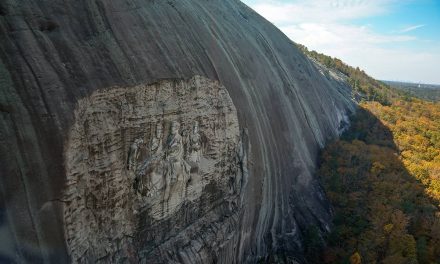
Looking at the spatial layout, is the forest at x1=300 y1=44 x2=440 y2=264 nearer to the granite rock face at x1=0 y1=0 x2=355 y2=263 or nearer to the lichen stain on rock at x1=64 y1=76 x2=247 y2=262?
the granite rock face at x1=0 y1=0 x2=355 y2=263

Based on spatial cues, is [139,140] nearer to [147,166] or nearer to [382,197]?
[147,166]

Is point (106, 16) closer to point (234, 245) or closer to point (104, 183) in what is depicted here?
point (104, 183)

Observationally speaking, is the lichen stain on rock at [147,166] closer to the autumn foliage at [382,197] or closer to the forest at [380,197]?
the forest at [380,197]

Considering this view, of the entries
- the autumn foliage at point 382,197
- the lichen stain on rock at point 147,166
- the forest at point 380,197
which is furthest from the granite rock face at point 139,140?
the autumn foliage at point 382,197

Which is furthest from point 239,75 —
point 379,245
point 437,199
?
point 437,199

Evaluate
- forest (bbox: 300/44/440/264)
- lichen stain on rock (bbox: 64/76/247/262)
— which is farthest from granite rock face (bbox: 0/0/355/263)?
forest (bbox: 300/44/440/264)

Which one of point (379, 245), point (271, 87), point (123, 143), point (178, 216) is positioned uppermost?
point (271, 87)

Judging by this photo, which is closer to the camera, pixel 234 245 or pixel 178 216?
pixel 178 216
